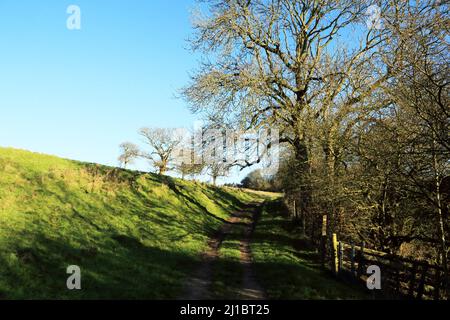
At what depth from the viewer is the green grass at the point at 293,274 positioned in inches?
460

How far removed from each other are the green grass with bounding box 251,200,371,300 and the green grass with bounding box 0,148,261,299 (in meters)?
2.91

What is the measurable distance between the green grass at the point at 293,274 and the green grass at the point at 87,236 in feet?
9.56

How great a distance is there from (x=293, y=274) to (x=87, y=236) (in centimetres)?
821

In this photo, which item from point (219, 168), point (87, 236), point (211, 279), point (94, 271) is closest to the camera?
point (94, 271)

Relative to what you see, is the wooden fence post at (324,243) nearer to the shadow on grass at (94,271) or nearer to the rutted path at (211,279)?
the rutted path at (211,279)

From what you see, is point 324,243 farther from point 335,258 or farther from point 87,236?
point 87,236

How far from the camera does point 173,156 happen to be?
8131cm

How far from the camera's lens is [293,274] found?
1388 centimetres

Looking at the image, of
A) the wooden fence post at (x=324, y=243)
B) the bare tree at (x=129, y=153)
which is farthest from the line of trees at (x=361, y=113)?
the bare tree at (x=129, y=153)

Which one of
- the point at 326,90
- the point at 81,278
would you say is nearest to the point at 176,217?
the point at 326,90

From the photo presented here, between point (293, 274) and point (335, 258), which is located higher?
point (335, 258)

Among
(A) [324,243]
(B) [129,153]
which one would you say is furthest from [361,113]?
(B) [129,153]

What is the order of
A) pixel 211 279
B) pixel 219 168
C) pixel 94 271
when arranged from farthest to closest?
pixel 219 168 < pixel 211 279 < pixel 94 271

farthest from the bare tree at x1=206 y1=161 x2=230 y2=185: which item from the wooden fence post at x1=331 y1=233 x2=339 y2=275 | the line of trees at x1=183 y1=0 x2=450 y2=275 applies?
the wooden fence post at x1=331 y1=233 x2=339 y2=275
